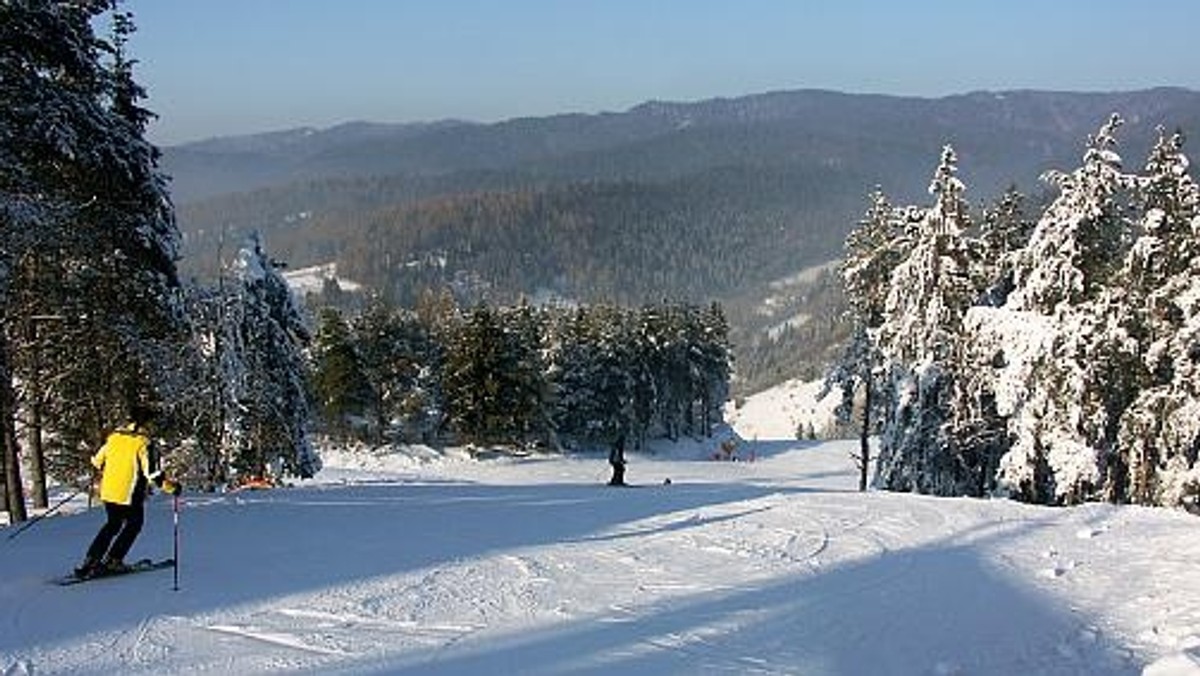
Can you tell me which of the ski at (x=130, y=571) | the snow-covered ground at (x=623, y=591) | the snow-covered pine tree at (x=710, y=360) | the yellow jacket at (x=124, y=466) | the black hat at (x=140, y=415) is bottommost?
the snow-covered pine tree at (x=710, y=360)

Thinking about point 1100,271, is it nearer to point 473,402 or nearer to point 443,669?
point 443,669

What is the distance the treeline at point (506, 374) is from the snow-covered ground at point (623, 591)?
37.1 m

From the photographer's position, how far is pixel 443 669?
8.43 metres

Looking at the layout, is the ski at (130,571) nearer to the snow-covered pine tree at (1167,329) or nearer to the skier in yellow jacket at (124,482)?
the skier in yellow jacket at (124,482)

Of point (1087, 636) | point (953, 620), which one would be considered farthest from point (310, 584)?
point (1087, 636)

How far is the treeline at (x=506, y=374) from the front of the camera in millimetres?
56594

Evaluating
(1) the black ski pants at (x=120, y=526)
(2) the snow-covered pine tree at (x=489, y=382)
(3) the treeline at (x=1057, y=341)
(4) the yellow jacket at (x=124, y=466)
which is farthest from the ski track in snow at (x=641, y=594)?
(2) the snow-covered pine tree at (x=489, y=382)

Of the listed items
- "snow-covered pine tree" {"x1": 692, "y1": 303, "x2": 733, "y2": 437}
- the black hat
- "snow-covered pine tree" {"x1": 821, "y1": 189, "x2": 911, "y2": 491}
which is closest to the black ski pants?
the black hat

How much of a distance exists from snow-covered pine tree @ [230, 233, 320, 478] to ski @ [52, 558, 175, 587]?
71.0 ft

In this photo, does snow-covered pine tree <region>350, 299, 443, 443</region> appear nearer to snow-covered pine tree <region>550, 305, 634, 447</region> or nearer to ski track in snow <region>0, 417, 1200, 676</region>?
snow-covered pine tree <region>550, 305, 634, 447</region>

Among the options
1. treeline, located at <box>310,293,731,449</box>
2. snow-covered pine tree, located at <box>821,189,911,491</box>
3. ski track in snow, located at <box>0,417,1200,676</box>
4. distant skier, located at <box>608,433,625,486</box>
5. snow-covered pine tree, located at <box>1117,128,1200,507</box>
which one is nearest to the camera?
ski track in snow, located at <box>0,417,1200,676</box>

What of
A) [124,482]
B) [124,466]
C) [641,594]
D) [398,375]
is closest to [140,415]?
[124,466]

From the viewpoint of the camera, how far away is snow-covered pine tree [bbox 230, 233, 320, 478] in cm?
3359

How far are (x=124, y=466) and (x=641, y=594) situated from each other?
17.9ft
